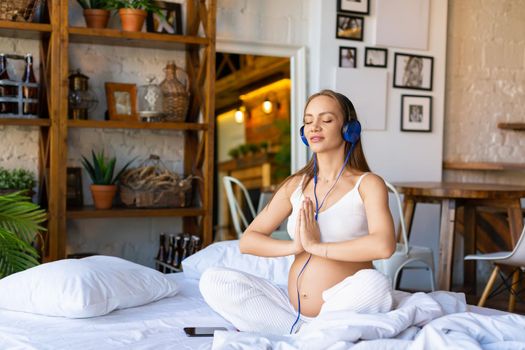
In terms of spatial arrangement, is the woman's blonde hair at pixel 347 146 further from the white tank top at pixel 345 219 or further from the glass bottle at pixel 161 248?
the glass bottle at pixel 161 248

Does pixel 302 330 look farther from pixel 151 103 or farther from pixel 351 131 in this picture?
pixel 151 103

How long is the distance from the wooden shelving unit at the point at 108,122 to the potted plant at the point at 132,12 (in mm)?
76

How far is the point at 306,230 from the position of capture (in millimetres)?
2402

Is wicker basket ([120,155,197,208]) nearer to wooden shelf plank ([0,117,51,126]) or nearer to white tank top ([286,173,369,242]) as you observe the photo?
wooden shelf plank ([0,117,51,126])

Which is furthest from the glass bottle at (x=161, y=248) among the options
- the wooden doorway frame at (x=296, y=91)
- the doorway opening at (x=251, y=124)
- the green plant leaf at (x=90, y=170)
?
the doorway opening at (x=251, y=124)

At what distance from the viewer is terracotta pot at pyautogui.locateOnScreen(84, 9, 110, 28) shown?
14.5 feet

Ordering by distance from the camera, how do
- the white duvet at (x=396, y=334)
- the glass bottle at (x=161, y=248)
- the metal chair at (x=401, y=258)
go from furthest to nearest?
the glass bottle at (x=161, y=248), the metal chair at (x=401, y=258), the white duvet at (x=396, y=334)

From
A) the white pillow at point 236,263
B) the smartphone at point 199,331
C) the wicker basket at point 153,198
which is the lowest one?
the smartphone at point 199,331

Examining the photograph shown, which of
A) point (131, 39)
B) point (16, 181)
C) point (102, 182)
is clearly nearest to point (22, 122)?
point (16, 181)

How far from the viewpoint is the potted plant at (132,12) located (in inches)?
175

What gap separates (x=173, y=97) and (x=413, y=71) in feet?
6.01

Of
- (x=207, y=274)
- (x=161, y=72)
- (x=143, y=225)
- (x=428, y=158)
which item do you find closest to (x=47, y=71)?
(x=161, y=72)

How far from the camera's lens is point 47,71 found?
14.2ft

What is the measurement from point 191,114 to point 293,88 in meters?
0.77
